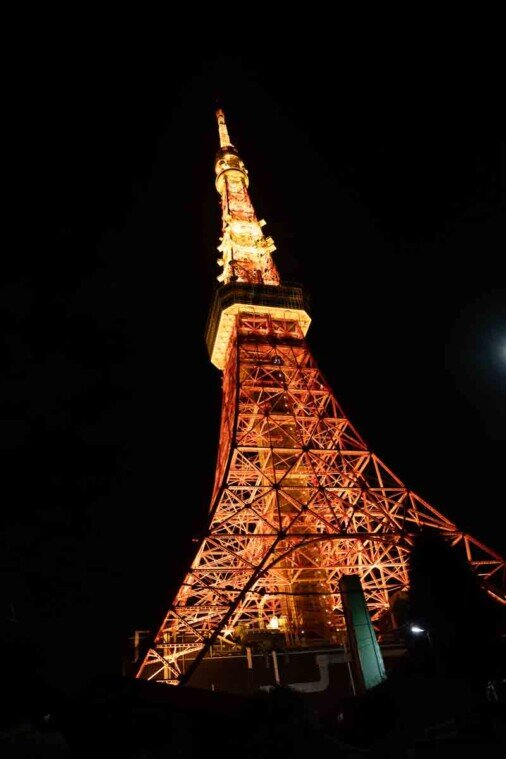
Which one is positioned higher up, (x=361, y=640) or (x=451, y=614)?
(x=361, y=640)

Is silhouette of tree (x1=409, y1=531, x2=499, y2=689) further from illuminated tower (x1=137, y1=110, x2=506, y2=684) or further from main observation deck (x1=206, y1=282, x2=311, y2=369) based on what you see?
main observation deck (x1=206, y1=282, x2=311, y2=369)

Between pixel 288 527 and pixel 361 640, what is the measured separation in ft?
10.8

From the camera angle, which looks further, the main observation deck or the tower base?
the main observation deck

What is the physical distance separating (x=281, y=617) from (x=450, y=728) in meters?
10.4

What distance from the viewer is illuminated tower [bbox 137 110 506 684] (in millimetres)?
14680

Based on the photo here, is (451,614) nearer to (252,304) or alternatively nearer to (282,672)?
(282,672)

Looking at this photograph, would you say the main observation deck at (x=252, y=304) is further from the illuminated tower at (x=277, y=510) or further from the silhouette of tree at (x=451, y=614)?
the silhouette of tree at (x=451, y=614)

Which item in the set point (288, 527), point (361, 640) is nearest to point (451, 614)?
point (361, 640)

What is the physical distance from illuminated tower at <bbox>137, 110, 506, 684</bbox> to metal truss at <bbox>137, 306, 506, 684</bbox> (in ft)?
0.17

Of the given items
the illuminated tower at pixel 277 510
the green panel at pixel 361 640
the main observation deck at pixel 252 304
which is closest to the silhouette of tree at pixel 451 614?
the green panel at pixel 361 640

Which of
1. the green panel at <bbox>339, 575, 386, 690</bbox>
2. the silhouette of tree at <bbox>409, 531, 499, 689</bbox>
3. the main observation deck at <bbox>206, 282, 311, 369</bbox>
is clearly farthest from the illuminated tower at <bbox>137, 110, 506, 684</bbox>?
the silhouette of tree at <bbox>409, 531, 499, 689</bbox>

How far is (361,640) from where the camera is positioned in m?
12.4

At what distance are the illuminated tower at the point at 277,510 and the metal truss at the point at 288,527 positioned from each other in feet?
0.17

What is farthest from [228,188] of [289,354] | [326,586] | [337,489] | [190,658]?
[190,658]
